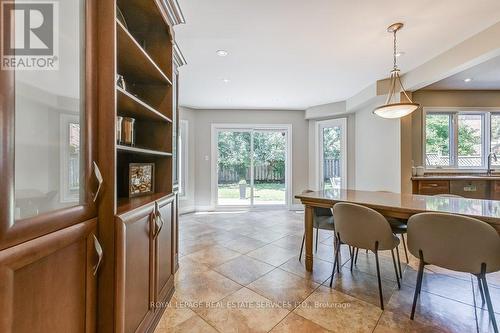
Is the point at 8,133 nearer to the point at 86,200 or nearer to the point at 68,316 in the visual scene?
the point at 86,200

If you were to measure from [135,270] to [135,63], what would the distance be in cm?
135

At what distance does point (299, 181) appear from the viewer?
19.2 feet

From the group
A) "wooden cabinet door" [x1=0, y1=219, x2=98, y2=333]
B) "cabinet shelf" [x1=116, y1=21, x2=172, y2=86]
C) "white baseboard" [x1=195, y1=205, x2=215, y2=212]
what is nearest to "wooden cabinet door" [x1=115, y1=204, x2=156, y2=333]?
"wooden cabinet door" [x1=0, y1=219, x2=98, y2=333]

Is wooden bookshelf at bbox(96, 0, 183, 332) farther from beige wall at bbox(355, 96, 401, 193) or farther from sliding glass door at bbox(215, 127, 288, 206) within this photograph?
beige wall at bbox(355, 96, 401, 193)

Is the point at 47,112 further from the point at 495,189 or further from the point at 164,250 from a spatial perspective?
the point at 495,189

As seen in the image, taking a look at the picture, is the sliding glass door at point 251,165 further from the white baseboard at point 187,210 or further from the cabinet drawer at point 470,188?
the cabinet drawer at point 470,188

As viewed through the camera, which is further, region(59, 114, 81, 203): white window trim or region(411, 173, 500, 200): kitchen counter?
region(411, 173, 500, 200): kitchen counter

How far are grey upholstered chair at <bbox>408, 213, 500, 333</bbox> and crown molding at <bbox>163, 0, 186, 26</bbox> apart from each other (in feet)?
7.81

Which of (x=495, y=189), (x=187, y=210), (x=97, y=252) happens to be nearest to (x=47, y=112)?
(x=97, y=252)

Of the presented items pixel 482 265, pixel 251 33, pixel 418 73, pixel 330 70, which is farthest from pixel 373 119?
pixel 482 265

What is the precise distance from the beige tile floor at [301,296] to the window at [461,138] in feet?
7.43

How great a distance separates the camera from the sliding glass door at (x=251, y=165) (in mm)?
5781

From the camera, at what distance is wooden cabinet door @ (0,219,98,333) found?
0.71 metres

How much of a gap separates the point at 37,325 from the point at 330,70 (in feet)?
12.3
